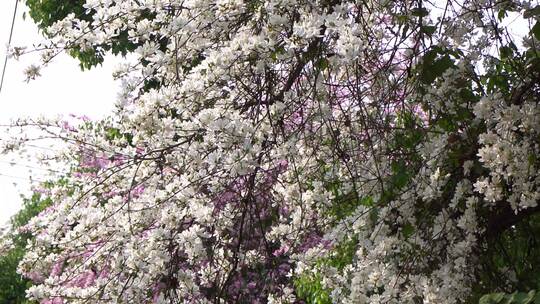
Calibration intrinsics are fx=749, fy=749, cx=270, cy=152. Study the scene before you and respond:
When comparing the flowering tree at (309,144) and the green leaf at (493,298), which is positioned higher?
the flowering tree at (309,144)

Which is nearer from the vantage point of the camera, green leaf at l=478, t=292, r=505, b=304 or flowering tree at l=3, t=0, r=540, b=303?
green leaf at l=478, t=292, r=505, b=304

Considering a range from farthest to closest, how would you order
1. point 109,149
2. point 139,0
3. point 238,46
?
point 109,149 → point 139,0 → point 238,46

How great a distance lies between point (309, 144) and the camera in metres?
2.87

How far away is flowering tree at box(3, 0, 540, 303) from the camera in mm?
2199

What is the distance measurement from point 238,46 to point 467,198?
2.93 feet

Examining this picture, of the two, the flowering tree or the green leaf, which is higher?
the flowering tree

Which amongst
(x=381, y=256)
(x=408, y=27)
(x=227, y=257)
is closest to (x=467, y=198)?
(x=381, y=256)

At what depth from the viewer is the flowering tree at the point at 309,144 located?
220 centimetres

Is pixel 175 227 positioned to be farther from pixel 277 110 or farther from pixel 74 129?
pixel 74 129

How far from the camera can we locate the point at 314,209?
320 cm

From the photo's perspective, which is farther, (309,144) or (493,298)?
(309,144)

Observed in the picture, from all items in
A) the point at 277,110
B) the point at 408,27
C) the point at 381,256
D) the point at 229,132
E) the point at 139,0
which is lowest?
the point at 381,256

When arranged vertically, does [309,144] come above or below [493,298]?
above

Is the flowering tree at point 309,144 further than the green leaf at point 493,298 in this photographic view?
Yes
